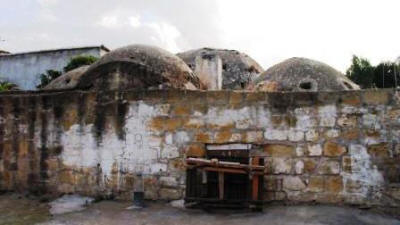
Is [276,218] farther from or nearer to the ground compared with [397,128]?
nearer to the ground

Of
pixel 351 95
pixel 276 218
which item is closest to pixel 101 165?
pixel 276 218

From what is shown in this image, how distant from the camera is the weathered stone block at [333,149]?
6.46m

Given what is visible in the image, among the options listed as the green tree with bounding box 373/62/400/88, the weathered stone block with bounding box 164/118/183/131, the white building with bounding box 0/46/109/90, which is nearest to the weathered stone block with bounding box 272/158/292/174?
the weathered stone block with bounding box 164/118/183/131

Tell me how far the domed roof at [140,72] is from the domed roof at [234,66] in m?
6.88

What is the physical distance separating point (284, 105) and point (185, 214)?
6.30 ft

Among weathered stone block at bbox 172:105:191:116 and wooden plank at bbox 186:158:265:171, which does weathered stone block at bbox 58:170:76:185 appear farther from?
wooden plank at bbox 186:158:265:171

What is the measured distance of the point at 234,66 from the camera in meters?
17.8

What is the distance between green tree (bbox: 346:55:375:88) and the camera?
83.9 ft

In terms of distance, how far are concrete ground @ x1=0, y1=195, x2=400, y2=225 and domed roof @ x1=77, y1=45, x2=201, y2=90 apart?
320 cm

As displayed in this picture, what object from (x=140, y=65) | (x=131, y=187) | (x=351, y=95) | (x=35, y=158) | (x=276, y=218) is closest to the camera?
(x=276, y=218)

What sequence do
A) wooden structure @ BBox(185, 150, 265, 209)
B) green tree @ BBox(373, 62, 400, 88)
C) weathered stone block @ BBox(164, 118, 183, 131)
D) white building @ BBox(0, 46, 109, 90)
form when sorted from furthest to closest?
white building @ BBox(0, 46, 109, 90) < green tree @ BBox(373, 62, 400, 88) < weathered stone block @ BBox(164, 118, 183, 131) < wooden structure @ BBox(185, 150, 265, 209)

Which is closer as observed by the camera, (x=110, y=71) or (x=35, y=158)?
(x=35, y=158)

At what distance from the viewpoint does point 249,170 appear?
6352mm

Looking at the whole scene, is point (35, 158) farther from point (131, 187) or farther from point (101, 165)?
point (131, 187)
